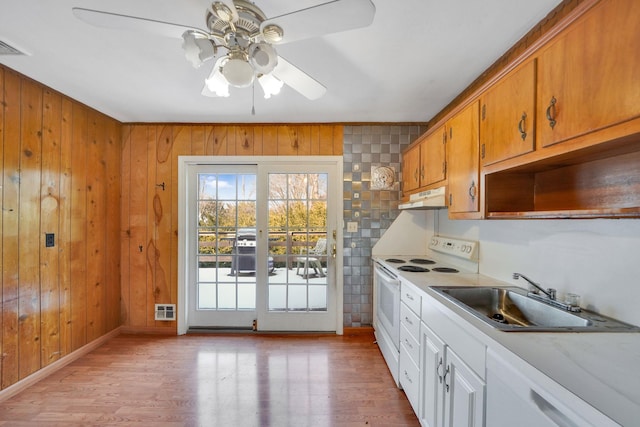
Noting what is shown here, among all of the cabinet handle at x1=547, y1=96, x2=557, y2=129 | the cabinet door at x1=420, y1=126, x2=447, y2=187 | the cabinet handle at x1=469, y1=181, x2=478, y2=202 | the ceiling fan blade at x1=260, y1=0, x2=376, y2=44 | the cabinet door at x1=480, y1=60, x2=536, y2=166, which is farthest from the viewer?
the cabinet door at x1=420, y1=126, x2=447, y2=187

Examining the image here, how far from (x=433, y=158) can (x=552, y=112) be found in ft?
3.70

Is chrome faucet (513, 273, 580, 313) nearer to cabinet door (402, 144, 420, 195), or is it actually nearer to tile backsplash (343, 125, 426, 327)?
cabinet door (402, 144, 420, 195)

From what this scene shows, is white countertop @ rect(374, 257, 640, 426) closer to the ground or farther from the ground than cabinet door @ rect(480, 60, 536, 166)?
closer to the ground

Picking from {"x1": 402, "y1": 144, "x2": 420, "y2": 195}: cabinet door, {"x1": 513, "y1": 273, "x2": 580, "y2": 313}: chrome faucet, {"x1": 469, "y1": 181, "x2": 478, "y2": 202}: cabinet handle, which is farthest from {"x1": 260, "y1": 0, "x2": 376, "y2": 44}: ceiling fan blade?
{"x1": 402, "y1": 144, "x2": 420, "y2": 195}: cabinet door

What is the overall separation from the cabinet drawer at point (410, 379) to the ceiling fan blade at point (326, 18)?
6.31ft

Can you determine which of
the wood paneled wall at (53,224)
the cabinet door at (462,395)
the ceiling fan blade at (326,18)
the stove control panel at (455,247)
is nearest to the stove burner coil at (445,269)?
the stove control panel at (455,247)

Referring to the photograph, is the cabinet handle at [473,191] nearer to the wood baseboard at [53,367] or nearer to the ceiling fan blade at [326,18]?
the ceiling fan blade at [326,18]

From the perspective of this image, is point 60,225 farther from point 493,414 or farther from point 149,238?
point 493,414

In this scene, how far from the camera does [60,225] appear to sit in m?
2.31

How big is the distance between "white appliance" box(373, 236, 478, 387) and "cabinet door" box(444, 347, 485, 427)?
579 mm

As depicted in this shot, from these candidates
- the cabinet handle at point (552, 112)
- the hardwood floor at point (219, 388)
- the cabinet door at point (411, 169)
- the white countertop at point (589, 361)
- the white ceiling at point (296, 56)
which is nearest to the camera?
the white countertop at point (589, 361)

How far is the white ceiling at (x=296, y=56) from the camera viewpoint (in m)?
1.34

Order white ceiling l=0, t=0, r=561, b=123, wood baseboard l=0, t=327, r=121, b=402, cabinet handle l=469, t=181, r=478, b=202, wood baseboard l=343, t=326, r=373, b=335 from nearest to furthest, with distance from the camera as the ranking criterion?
white ceiling l=0, t=0, r=561, b=123 → cabinet handle l=469, t=181, r=478, b=202 → wood baseboard l=0, t=327, r=121, b=402 → wood baseboard l=343, t=326, r=373, b=335

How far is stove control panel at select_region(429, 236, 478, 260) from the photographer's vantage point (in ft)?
6.84
